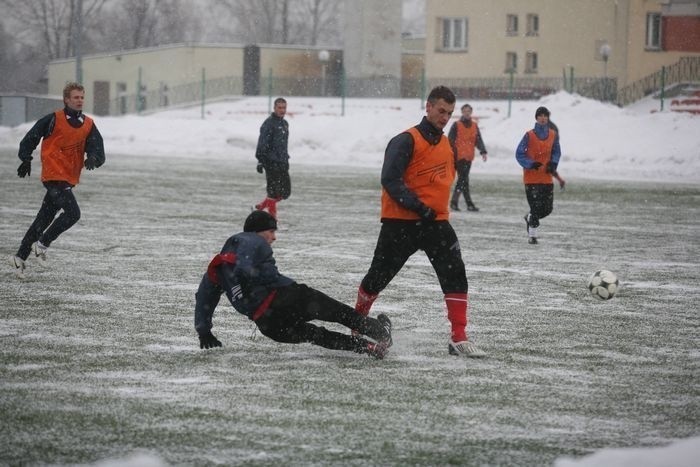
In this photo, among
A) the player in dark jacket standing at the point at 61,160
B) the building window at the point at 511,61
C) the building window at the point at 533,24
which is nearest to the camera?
the player in dark jacket standing at the point at 61,160

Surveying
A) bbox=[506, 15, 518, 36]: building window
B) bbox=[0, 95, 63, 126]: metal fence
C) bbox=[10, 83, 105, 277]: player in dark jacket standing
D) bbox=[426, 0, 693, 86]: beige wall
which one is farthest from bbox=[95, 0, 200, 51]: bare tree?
bbox=[10, 83, 105, 277]: player in dark jacket standing

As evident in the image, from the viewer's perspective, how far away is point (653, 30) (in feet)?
173

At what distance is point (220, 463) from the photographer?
5.45 meters

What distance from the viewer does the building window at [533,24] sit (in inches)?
2122

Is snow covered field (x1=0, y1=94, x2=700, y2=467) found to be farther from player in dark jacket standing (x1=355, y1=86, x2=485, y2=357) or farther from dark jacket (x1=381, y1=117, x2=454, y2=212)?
dark jacket (x1=381, y1=117, x2=454, y2=212)

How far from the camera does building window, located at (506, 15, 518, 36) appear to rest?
5438 centimetres

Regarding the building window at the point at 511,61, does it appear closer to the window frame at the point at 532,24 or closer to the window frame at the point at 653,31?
the window frame at the point at 532,24

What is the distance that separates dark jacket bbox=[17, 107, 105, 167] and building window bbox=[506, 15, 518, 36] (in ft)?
144

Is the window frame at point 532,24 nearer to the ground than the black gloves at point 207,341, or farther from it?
farther from it

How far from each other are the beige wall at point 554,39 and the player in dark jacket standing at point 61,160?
4205cm

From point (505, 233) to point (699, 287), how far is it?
5.27 m

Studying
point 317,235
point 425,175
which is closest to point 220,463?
point 425,175

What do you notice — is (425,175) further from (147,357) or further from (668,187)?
(668,187)

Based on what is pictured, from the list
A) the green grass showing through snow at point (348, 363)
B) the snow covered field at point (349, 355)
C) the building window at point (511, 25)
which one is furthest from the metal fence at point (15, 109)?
the green grass showing through snow at point (348, 363)
